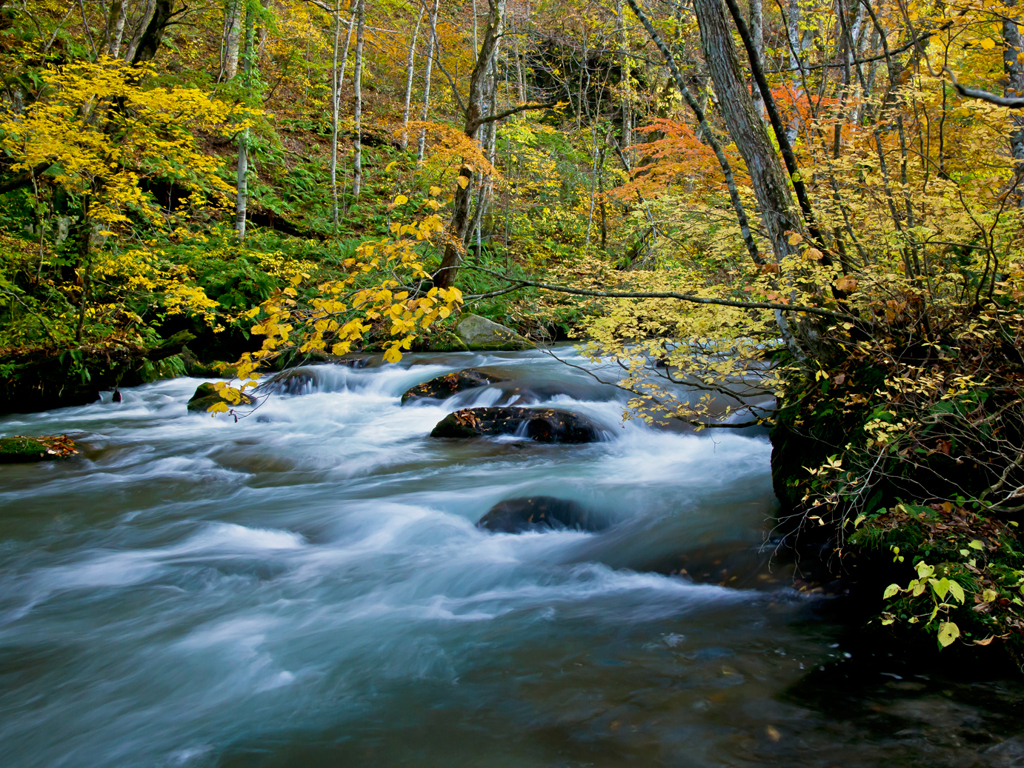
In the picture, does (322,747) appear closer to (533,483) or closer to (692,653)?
(692,653)

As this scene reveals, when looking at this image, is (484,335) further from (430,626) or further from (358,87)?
(430,626)

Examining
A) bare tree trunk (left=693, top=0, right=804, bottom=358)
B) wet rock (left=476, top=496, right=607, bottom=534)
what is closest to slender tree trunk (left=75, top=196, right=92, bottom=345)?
wet rock (left=476, top=496, right=607, bottom=534)

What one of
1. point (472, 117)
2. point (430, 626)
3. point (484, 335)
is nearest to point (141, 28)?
point (472, 117)

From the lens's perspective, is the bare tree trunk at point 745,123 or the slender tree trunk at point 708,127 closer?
the bare tree trunk at point 745,123

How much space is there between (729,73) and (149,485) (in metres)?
7.02

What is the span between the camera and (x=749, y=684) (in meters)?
3.17

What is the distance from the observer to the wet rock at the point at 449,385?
33.2 ft

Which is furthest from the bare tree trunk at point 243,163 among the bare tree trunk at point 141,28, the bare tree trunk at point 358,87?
the bare tree trunk at point 358,87

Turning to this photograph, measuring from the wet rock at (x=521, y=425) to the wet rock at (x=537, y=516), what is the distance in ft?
7.64

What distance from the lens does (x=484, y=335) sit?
1477 cm

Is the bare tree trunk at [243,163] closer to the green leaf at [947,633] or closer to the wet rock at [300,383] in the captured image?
the wet rock at [300,383]

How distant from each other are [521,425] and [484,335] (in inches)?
257

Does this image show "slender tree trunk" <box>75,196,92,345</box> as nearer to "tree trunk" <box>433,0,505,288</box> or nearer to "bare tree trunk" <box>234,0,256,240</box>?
"bare tree trunk" <box>234,0,256,240</box>

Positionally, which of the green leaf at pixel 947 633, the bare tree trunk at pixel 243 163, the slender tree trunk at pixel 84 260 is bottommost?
the green leaf at pixel 947 633
